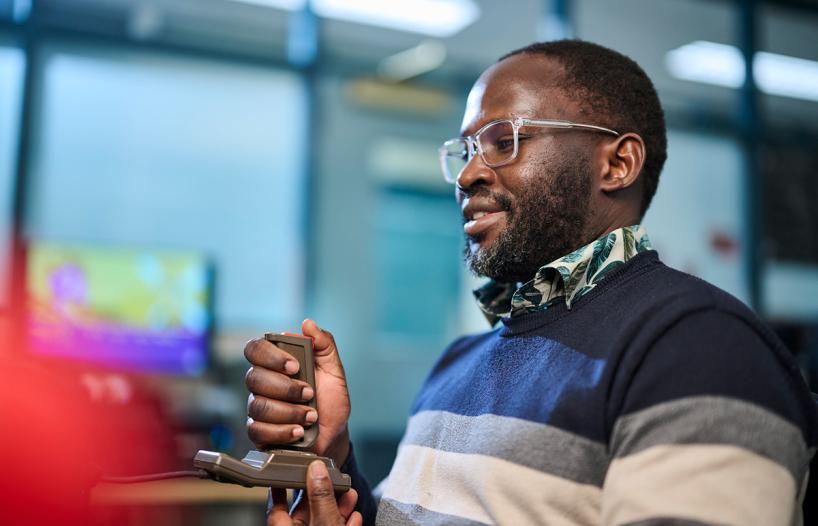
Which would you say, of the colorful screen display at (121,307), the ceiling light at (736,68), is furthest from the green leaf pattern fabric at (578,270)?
the ceiling light at (736,68)

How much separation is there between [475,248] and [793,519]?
563mm

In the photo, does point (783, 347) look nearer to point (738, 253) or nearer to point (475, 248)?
point (475, 248)

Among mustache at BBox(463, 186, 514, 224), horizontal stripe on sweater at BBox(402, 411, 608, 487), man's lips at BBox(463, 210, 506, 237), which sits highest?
mustache at BBox(463, 186, 514, 224)

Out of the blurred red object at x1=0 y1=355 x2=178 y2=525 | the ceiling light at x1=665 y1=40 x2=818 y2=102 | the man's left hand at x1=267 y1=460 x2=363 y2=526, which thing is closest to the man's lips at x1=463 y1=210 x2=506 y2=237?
the man's left hand at x1=267 y1=460 x2=363 y2=526

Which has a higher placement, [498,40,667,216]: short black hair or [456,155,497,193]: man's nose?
[498,40,667,216]: short black hair

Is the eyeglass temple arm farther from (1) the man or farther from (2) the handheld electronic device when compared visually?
(2) the handheld electronic device

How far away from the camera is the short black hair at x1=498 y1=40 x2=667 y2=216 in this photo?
4.16 feet

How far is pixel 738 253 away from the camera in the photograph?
4641 millimetres

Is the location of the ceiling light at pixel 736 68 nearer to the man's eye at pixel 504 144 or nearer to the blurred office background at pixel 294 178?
the blurred office background at pixel 294 178

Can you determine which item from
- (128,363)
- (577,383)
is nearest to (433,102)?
(128,363)

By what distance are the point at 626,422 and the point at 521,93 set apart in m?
0.56

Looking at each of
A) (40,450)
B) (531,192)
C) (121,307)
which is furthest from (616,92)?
(121,307)

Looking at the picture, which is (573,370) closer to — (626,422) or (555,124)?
(626,422)

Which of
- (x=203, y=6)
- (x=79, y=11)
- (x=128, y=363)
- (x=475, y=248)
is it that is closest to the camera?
(x=475, y=248)
